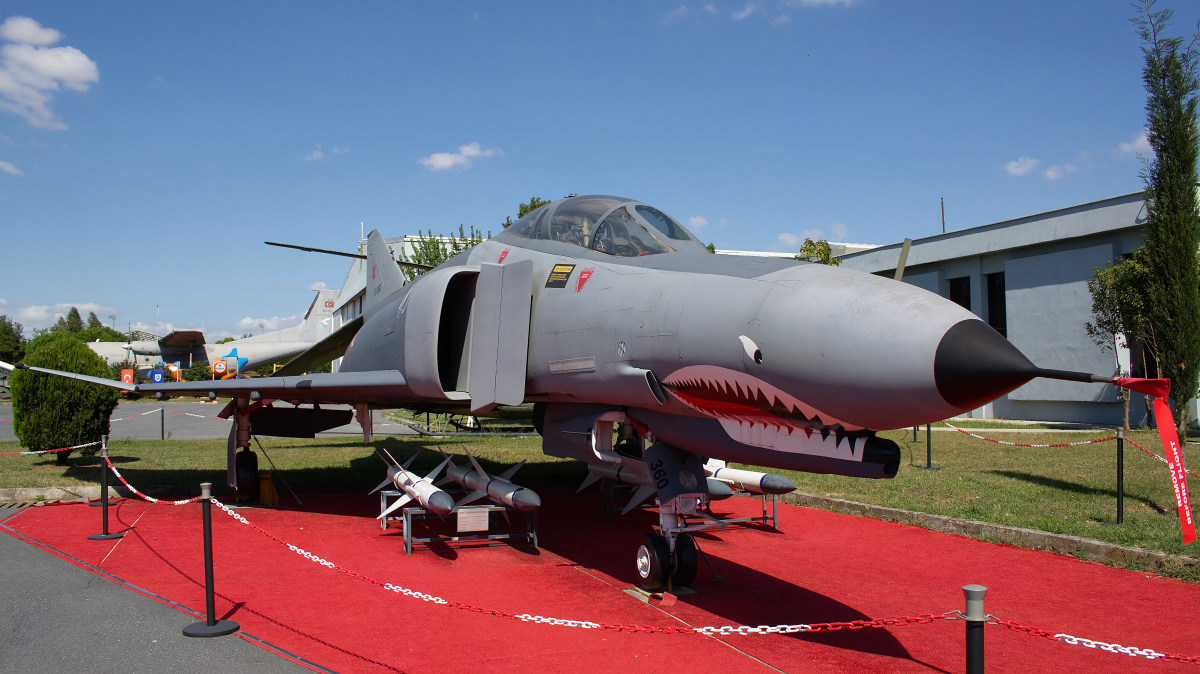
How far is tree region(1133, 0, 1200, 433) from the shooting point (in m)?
15.1

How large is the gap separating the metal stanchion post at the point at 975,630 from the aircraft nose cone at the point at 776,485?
5.62 meters

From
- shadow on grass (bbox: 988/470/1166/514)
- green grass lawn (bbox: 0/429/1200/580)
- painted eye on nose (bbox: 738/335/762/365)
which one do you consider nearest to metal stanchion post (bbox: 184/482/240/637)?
painted eye on nose (bbox: 738/335/762/365)

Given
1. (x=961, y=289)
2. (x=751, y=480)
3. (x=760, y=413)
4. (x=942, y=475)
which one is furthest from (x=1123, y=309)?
(x=760, y=413)

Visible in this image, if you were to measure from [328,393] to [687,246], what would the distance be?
512 cm

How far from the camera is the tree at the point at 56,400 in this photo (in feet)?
42.2

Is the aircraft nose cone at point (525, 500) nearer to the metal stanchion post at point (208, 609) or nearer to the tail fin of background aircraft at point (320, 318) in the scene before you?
the metal stanchion post at point (208, 609)

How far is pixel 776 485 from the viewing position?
850 cm

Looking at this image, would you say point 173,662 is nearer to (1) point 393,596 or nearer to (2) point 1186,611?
(1) point 393,596

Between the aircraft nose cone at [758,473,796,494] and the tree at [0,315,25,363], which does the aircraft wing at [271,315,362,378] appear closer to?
the aircraft nose cone at [758,473,796,494]

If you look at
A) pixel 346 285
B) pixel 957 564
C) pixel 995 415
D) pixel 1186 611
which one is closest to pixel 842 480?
pixel 957 564

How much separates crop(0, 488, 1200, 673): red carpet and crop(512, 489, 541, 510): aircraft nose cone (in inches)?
22.0

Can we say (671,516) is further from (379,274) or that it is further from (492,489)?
(379,274)

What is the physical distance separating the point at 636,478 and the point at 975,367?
4.23m

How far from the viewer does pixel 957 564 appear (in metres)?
7.11
